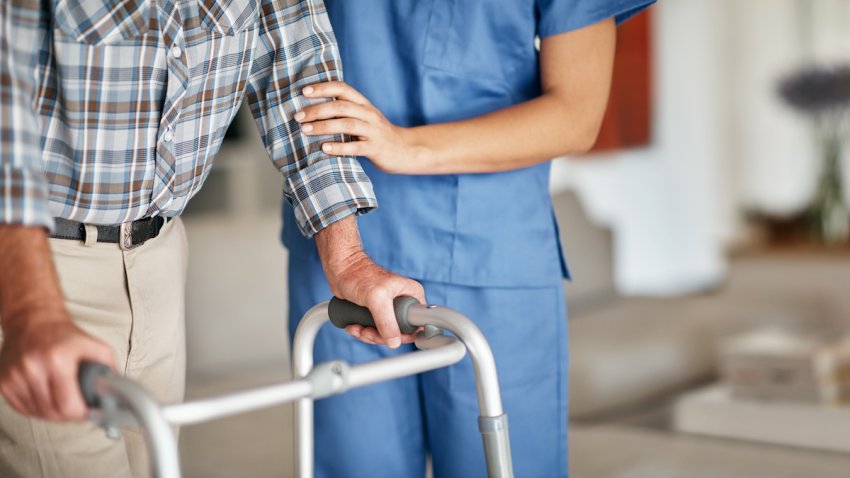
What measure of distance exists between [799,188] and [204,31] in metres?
5.40

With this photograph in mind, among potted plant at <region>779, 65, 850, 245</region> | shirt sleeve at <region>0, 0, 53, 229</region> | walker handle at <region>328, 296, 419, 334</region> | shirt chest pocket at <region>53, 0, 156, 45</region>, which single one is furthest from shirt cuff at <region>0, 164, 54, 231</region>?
potted plant at <region>779, 65, 850, 245</region>

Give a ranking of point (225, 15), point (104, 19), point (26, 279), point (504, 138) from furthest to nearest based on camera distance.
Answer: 1. point (504, 138)
2. point (225, 15)
3. point (104, 19)
4. point (26, 279)

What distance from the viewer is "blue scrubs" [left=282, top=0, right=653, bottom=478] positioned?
4.72 ft

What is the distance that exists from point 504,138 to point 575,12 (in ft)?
0.66

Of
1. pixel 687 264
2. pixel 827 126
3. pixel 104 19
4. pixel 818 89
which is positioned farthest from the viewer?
pixel 687 264

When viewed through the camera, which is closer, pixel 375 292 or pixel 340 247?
pixel 375 292

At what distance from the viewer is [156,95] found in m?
1.20

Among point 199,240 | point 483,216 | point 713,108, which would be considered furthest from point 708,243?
point 483,216

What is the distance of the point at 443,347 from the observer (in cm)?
106

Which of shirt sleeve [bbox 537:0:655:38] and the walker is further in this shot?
shirt sleeve [bbox 537:0:655:38]

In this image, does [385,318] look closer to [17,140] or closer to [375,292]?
[375,292]

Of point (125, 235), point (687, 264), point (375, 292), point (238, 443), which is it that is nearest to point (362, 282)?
point (375, 292)

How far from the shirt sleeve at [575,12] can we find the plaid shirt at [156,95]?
0.31m

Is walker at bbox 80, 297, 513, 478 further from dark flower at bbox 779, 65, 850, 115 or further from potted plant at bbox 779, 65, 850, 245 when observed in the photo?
dark flower at bbox 779, 65, 850, 115
